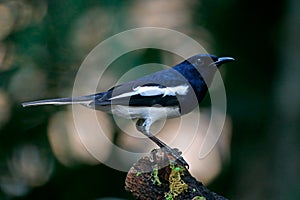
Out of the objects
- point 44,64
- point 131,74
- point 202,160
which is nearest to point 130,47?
point 131,74

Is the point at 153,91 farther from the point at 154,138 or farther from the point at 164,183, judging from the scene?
the point at 164,183

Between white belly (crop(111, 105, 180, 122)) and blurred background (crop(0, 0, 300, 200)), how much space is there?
3.89 feet

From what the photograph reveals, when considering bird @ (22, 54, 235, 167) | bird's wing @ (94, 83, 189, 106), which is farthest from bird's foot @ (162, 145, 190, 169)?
bird's wing @ (94, 83, 189, 106)

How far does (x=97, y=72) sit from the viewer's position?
514cm

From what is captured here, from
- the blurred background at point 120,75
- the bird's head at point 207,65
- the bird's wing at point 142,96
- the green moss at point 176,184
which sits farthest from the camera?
the blurred background at point 120,75

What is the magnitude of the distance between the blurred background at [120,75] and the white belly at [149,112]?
3.89 ft

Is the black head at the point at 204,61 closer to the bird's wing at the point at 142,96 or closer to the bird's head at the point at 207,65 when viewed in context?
the bird's head at the point at 207,65

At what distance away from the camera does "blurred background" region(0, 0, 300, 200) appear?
203 inches

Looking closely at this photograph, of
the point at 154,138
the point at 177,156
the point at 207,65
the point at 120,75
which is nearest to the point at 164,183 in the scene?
the point at 177,156

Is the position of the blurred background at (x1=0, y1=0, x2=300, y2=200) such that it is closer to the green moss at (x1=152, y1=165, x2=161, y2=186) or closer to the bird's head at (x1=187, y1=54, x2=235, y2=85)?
the bird's head at (x1=187, y1=54, x2=235, y2=85)

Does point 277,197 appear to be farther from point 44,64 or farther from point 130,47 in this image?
A: point 44,64

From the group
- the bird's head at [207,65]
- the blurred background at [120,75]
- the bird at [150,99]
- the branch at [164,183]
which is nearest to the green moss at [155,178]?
the branch at [164,183]

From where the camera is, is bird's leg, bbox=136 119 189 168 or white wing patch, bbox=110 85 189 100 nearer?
bird's leg, bbox=136 119 189 168

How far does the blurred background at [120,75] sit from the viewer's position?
516 centimetres
